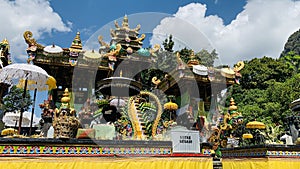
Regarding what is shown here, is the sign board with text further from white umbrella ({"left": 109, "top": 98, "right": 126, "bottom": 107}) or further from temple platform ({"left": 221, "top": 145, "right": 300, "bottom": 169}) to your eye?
white umbrella ({"left": 109, "top": 98, "right": 126, "bottom": 107})

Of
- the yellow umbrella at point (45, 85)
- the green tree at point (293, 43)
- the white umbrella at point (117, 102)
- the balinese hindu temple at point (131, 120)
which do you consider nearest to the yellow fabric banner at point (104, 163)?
the balinese hindu temple at point (131, 120)

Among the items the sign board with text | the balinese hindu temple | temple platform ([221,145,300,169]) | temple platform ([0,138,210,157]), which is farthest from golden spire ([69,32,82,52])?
temple platform ([221,145,300,169])

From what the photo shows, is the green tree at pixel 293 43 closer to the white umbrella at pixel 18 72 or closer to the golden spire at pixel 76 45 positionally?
the golden spire at pixel 76 45

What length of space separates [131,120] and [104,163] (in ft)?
15.7

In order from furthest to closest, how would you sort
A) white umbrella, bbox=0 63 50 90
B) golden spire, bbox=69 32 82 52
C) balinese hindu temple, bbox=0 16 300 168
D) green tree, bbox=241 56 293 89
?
green tree, bbox=241 56 293 89, golden spire, bbox=69 32 82 52, white umbrella, bbox=0 63 50 90, balinese hindu temple, bbox=0 16 300 168

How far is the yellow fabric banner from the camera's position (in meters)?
5.76

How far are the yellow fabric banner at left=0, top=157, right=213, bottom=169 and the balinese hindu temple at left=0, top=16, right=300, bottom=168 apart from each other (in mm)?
22

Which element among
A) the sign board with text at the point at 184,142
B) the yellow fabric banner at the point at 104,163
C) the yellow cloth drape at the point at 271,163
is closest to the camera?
the yellow fabric banner at the point at 104,163

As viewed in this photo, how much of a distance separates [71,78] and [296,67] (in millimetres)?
38374

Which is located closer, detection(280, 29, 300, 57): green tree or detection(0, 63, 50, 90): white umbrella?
detection(0, 63, 50, 90): white umbrella

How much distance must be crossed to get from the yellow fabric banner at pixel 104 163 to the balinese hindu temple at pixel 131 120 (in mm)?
22

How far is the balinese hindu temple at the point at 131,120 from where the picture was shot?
6.23 m

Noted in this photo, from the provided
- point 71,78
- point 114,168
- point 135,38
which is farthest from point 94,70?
point 114,168

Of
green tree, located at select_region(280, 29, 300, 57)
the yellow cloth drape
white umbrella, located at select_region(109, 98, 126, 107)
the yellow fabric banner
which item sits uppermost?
green tree, located at select_region(280, 29, 300, 57)
